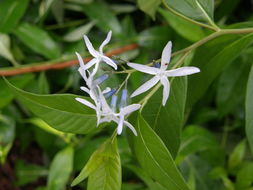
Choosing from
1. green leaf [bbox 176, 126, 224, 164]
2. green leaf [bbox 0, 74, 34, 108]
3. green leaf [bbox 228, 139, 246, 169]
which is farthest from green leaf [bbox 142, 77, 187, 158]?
green leaf [bbox 0, 74, 34, 108]

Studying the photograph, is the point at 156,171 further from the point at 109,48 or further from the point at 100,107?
the point at 109,48

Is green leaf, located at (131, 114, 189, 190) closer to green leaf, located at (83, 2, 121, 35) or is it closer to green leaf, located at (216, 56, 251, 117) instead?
green leaf, located at (216, 56, 251, 117)

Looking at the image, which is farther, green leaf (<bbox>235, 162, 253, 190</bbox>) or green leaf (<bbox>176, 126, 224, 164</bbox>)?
green leaf (<bbox>176, 126, 224, 164</bbox>)

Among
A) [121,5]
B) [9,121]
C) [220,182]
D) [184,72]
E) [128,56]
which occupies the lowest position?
[220,182]

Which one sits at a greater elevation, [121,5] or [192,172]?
[121,5]

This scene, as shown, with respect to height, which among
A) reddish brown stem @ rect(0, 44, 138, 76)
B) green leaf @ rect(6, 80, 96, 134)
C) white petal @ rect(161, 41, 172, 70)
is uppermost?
white petal @ rect(161, 41, 172, 70)

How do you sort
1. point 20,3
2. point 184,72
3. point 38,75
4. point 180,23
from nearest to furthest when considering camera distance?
1. point 184,72
2. point 180,23
3. point 20,3
4. point 38,75

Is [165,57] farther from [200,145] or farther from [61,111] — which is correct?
[200,145]

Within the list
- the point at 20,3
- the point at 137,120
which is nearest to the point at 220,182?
the point at 137,120

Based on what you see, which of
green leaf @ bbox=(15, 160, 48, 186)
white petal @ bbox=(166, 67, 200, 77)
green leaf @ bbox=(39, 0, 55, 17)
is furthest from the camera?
green leaf @ bbox=(15, 160, 48, 186)
